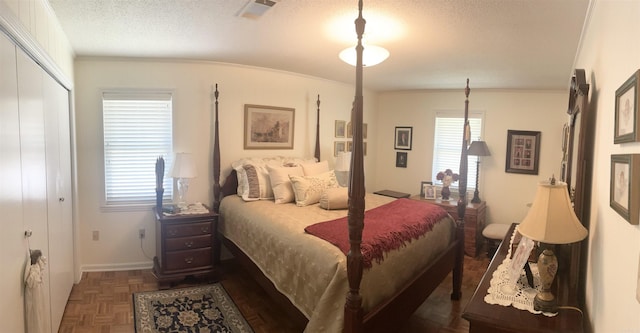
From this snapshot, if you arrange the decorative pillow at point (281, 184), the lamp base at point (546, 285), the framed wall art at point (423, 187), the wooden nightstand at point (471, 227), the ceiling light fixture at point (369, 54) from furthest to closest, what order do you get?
1. the framed wall art at point (423, 187)
2. the wooden nightstand at point (471, 227)
3. the decorative pillow at point (281, 184)
4. the ceiling light fixture at point (369, 54)
5. the lamp base at point (546, 285)

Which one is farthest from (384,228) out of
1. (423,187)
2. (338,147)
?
(423,187)

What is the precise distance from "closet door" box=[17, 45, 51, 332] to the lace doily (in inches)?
92.7

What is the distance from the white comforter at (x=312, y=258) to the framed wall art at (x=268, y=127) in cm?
102

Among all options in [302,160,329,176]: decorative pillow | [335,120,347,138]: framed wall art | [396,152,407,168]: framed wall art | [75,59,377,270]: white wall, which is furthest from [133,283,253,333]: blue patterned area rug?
[396,152,407,168]: framed wall art

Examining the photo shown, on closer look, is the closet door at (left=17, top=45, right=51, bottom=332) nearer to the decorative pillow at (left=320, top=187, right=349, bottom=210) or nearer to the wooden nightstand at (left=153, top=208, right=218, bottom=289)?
the wooden nightstand at (left=153, top=208, right=218, bottom=289)

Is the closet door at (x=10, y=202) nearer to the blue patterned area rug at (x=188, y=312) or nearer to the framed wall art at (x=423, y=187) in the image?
the blue patterned area rug at (x=188, y=312)

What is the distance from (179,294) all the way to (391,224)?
81.7 inches

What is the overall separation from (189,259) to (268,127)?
5.83ft

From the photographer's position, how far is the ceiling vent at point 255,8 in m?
2.12

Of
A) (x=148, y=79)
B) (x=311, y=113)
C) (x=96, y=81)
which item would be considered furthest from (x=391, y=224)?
(x=96, y=81)

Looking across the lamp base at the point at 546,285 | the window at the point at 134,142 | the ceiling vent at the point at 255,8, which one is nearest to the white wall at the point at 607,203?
the lamp base at the point at 546,285

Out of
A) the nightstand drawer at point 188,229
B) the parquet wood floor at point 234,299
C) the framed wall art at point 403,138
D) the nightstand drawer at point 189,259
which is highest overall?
the framed wall art at point 403,138

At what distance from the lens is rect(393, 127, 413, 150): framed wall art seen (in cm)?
555

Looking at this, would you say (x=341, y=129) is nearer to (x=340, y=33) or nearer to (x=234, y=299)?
(x=340, y=33)
